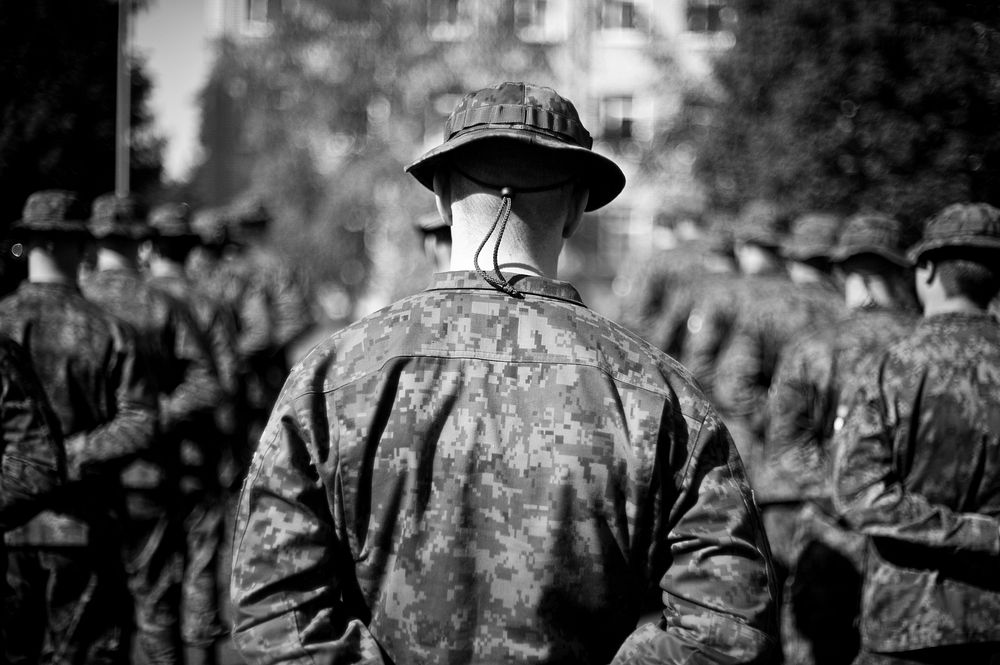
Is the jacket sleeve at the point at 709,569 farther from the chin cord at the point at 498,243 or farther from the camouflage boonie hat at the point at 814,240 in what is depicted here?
the camouflage boonie hat at the point at 814,240

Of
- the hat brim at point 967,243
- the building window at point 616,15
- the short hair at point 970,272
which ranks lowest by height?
the short hair at point 970,272

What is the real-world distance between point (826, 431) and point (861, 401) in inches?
64.7

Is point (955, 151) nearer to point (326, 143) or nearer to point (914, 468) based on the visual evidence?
point (914, 468)

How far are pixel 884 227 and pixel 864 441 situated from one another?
222 cm

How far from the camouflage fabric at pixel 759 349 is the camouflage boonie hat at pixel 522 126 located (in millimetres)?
4795

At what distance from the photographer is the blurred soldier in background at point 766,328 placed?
22.6 ft

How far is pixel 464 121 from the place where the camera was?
7.53 feet

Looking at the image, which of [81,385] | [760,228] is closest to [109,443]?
[81,385]

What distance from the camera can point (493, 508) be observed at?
2.11m

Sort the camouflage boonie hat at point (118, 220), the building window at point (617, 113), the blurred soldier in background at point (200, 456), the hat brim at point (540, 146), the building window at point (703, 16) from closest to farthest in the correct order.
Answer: the hat brim at point (540, 146) → the blurred soldier in background at point (200, 456) → the camouflage boonie hat at point (118, 220) → the building window at point (703, 16) → the building window at point (617, 113)

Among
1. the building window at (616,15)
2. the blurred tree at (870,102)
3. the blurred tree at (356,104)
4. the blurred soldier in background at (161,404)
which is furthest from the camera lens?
the building window at (616,15)

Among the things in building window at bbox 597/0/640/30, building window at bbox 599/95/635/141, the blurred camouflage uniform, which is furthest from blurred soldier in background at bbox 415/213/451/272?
building window at bbox 597/0/640/30

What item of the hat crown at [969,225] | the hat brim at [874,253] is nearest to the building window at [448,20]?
the hat brim at [874,253]

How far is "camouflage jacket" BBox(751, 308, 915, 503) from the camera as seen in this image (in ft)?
17.2
